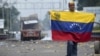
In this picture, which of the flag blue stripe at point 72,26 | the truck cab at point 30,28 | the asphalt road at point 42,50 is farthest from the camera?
the truck cab at point 30,28

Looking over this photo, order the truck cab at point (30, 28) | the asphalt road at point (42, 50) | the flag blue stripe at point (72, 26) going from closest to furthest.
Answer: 1. the flag blue stripe at point (72, 26)
2. the asphalt road at point (42, 50)
3. the truck cab at point (30, 28)

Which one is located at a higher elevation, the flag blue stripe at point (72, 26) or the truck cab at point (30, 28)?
the flag blue stripe at point (72, 26)

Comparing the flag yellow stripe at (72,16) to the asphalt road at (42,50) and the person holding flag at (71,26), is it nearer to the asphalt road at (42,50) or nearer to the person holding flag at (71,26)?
the person holding flag at (71,26)

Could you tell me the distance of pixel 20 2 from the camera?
70.4 metres

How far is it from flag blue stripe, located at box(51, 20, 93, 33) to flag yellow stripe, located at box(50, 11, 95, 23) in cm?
8

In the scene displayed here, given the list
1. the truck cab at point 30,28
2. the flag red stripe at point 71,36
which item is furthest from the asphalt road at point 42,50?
the truck cab at point 30,28

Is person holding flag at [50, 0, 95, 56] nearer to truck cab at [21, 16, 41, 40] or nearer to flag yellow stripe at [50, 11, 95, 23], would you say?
flag yellow stripe at [50, 11, 95, 23]

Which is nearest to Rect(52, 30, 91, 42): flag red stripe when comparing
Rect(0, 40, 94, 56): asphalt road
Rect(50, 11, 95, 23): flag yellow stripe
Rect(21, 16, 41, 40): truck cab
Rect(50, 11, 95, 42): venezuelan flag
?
Rect(50, 11, 95, 42): venezuelan flag

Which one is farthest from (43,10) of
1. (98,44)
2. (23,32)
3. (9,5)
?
(98,44)

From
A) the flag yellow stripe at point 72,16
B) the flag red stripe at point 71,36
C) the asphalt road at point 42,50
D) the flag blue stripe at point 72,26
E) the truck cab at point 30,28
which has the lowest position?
the truck cab at point 30,28

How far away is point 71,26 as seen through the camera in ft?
33.1

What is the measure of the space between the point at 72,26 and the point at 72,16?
0.25 meters

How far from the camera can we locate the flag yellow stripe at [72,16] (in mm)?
10070

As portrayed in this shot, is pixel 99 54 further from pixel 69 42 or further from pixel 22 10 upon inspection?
pixel 22 10
